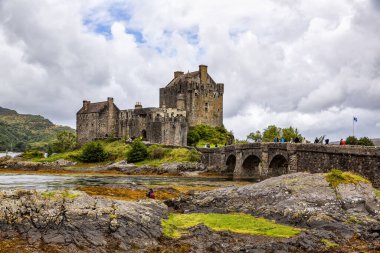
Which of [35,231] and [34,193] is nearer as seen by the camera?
[35,231]

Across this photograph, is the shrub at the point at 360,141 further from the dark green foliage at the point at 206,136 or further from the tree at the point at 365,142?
the dark green foliage at the point at 206,136

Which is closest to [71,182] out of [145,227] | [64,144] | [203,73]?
[145,227]

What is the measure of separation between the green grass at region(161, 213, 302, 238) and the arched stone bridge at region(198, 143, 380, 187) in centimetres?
1493

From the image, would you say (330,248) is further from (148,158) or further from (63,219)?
(148,158)

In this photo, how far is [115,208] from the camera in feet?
81.1

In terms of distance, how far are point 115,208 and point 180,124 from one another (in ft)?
232

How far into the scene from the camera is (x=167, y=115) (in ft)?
316

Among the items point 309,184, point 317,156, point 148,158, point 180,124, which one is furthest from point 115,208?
point 180,124

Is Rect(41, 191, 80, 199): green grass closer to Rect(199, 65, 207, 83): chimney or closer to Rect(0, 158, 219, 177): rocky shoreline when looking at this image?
Rect(0, 158, 219, 177): rocky shoreline

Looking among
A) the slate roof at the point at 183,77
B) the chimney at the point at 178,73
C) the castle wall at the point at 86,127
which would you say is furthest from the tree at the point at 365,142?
the castle wall at the point at 86,127

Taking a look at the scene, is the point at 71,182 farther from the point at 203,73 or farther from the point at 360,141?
the point at 203,73

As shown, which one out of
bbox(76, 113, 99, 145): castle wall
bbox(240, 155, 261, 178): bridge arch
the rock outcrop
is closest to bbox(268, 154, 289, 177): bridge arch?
bbox(240, 155, 261, 178): bridge arch

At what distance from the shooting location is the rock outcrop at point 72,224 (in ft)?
71.2

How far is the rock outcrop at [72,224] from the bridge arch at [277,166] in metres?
36.1
